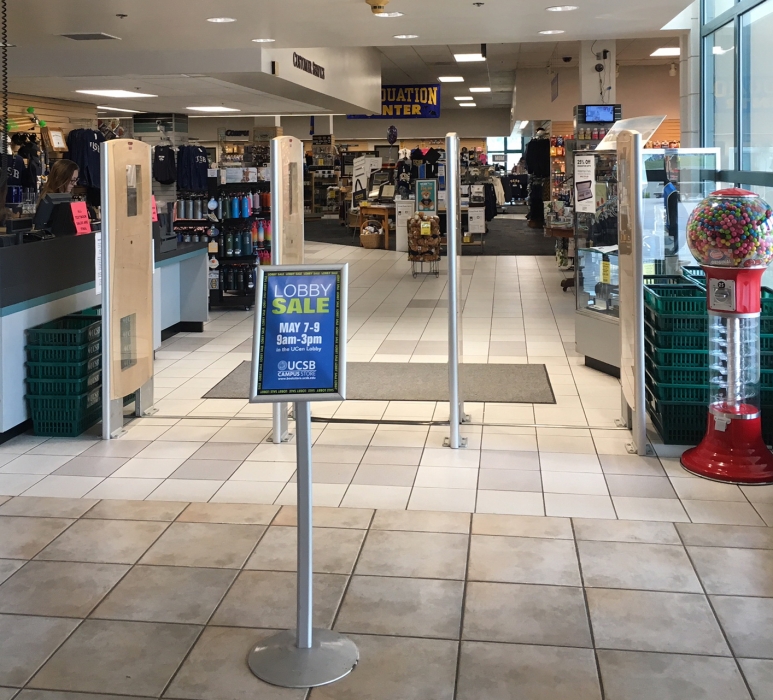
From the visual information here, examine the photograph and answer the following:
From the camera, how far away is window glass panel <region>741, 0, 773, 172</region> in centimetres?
638

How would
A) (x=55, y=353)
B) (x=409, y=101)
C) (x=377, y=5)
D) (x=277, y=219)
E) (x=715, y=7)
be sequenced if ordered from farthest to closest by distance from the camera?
(x=409, y=101)
(x=715, y=7)
(x=377, y=5)
(x=55, y=353)
(x=277, y=219)

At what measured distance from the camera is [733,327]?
453 centimetres

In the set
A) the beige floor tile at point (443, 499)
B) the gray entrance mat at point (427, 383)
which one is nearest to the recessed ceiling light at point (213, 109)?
the gray entrance mat at point (427, 383)

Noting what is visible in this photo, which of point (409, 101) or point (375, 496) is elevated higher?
point (409, 101)

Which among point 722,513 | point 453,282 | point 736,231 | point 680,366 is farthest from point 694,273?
point 722,513

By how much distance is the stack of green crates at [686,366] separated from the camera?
4.89 m

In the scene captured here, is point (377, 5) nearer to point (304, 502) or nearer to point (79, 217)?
point (79, 217)

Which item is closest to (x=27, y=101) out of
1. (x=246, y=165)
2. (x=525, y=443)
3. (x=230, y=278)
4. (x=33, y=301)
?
(x=246, y=165)

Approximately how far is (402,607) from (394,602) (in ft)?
0.16

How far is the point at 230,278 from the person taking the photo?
34.2 ft

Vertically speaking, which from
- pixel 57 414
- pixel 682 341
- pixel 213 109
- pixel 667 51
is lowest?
pixel 57 414

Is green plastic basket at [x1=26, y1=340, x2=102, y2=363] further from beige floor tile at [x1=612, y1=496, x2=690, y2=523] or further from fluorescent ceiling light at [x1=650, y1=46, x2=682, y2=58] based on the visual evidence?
fluorescent ceiling light at [x1=650, y1=46, x2=682, y2=58]

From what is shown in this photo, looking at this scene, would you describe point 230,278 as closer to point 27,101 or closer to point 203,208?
point 203,208

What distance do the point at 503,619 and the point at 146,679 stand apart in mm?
1171
